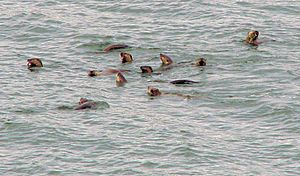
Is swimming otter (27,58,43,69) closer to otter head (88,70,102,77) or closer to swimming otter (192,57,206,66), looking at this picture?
otter head (88,70,102,77)

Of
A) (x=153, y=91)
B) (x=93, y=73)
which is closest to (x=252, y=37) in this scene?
(x=93, y=73)

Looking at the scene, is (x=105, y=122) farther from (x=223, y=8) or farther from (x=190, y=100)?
(x=223, y=8)

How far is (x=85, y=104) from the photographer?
23250 millimetres

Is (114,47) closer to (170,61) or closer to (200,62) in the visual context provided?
(170,61)

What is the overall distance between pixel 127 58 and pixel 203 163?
7823 mm

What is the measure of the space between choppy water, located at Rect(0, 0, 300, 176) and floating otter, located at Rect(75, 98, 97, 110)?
233 mm

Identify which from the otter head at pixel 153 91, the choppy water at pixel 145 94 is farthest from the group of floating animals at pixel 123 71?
the choppy water at pixel 145 94

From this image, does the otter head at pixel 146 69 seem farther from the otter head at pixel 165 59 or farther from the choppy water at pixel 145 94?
the otter head at pixel 165 59

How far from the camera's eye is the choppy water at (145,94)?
800 inches

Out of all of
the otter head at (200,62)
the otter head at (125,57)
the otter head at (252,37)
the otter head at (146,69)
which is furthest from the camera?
the otter head at (252,37)

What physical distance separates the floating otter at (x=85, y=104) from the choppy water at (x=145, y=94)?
0.23 meters

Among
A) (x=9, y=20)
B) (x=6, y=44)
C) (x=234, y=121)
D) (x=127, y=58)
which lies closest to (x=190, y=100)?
(x=234, y=121)

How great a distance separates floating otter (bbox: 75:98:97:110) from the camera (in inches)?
913

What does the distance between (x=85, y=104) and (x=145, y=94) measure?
1.94 metres
